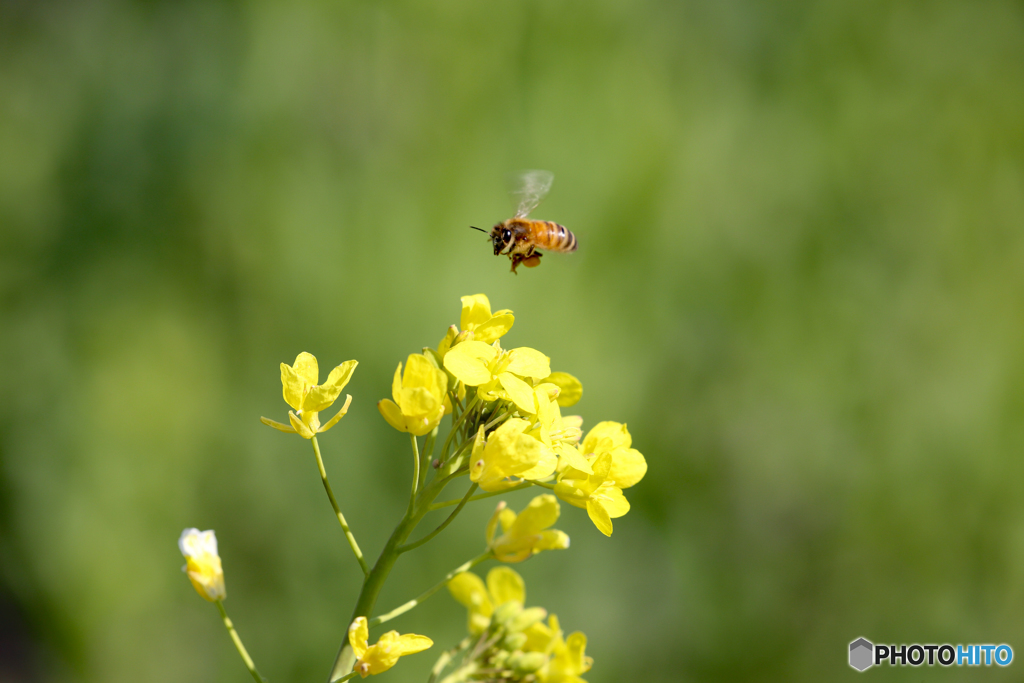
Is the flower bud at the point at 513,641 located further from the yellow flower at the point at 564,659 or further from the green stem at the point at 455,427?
the green stem at the point at 455,427

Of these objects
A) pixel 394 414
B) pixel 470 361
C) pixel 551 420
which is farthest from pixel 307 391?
pixel 551 420

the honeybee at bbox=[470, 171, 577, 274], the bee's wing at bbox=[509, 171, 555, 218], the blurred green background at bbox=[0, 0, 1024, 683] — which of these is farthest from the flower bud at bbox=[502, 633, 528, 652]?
the blurred green background at bbox=[0, 0, 1024, 683]

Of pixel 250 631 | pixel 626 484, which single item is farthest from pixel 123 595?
pixel 626 484

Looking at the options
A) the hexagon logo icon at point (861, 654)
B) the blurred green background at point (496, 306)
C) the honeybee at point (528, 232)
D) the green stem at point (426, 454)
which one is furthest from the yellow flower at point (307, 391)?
the hexagon logo icon at point (861, 654)

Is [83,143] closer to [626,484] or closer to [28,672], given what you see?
[28,672]

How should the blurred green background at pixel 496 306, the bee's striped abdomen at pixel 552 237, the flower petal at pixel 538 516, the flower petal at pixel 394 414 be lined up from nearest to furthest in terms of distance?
the flower petal at pixel 394 414, the flower petal at pixel 538 516, the bee's striped abdomen at pixel 552 237, the blurred green background at pixel 496 306

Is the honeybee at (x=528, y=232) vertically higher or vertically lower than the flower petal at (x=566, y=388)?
higher
